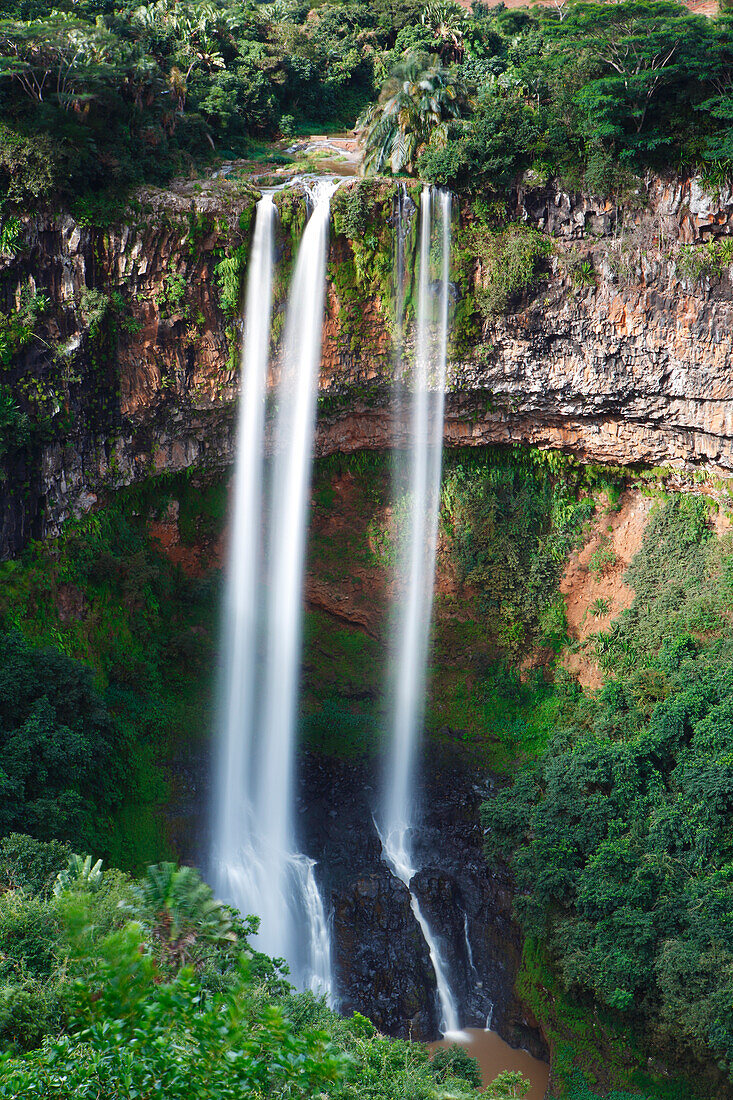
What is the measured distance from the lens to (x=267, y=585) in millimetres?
20891

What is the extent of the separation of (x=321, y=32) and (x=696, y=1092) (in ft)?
92.9

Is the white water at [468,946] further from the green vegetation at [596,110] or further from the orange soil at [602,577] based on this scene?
the green vegetation at [596,110]

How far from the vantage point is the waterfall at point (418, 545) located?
64.7ft

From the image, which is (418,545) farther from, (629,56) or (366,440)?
(629,56)

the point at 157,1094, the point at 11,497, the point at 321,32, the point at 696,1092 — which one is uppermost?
the point at 321,32

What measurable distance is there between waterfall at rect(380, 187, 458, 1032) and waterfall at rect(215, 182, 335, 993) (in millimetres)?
2297

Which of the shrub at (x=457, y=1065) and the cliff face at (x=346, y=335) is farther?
the cliff face at (x=346, y=335)

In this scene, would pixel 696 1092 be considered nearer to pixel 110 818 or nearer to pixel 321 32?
pixel 110 818

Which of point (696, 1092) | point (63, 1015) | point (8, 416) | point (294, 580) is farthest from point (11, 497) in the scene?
point (696, 1092)

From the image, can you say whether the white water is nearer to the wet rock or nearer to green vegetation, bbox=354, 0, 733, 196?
the wet rock

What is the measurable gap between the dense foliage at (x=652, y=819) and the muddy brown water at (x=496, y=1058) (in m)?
1.61

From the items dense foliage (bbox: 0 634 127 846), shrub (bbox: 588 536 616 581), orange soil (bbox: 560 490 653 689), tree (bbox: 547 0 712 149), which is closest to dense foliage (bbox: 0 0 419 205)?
tree (bbox: 547 0 712 149)

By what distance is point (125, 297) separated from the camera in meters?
18.7

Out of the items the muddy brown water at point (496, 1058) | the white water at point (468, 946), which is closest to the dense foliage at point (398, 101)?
the white water at point (468, 946)
